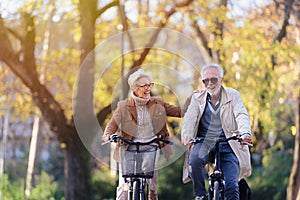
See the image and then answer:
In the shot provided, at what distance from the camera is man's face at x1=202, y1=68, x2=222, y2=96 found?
9.95 metres

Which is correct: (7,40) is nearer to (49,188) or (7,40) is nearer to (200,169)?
(49,188)

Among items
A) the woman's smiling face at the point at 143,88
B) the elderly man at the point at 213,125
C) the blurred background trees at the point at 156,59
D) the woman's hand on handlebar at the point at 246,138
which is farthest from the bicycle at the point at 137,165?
the blurred background trees at the point at 156,59

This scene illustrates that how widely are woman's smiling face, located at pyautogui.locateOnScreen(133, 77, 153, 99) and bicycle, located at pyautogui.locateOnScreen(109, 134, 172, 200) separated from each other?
583 mm

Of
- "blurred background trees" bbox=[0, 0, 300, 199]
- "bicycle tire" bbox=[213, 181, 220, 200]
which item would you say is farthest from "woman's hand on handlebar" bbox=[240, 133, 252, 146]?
"blurred background trees" bbox=[0, 0, 300, 199]

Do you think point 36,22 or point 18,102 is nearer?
point 36,22

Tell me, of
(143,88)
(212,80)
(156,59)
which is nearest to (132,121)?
(143,88)

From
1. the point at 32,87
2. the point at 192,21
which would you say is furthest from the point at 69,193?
the point at 192,21

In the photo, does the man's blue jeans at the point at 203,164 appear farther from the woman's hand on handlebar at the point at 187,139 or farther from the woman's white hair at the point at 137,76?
the woman's white hair at the point at 137,76

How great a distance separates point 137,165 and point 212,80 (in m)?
1.33

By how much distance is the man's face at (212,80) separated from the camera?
392 inches

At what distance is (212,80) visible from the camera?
392 inches

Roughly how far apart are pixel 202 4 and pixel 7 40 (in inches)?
222

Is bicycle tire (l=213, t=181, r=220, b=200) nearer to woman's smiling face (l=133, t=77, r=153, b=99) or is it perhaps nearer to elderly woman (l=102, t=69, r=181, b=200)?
elderly woman (l=102, t=69, r=181, b=200)

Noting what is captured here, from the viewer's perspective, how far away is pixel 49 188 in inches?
984
